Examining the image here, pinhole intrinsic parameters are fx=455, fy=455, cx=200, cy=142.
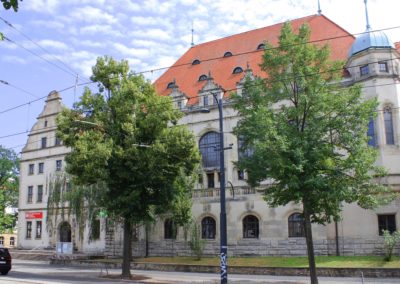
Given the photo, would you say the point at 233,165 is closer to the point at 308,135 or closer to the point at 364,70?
the point at 308,135

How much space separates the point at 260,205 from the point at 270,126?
17392 mm

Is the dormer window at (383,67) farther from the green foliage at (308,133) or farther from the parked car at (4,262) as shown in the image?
the parked car at (4,262)

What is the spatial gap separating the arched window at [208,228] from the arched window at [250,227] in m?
2.86

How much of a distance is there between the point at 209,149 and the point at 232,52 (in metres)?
10.9

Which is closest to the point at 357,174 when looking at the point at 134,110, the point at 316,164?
the point at 316,164

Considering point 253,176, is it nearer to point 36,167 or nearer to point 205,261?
point 205,261

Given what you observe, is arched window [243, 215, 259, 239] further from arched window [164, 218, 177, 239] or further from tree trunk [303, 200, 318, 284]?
tree trunk [303, 200, 318, 284]

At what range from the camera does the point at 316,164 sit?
1877cm

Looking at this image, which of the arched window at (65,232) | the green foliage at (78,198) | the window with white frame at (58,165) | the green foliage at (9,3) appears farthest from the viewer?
the window with white frame at (58,165)

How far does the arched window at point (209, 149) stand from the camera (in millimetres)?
39375

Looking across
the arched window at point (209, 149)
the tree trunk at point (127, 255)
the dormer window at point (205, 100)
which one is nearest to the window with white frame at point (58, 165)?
the arched window at point (209, 149)

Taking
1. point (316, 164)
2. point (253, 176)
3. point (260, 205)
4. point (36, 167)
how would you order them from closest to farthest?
point (316, 164) → point (253, 176) → point (260, 205) → point (36, 167)

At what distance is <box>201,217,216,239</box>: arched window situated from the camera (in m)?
37.4

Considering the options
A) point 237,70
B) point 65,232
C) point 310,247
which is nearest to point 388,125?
point 237,70
